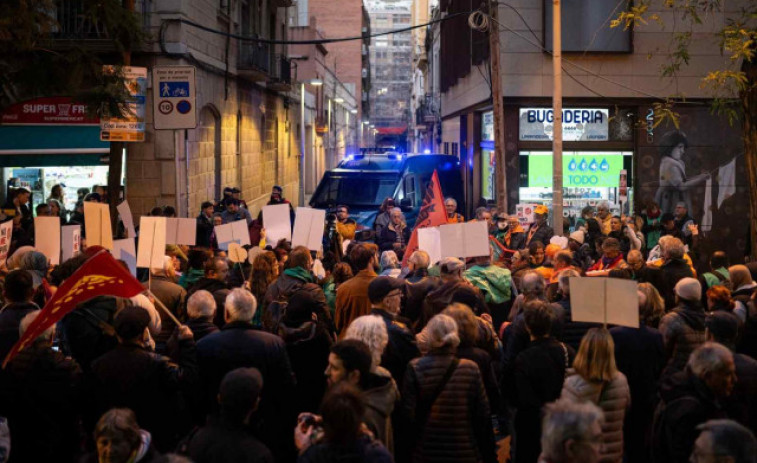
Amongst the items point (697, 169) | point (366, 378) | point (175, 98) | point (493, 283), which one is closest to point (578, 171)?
point (697, 169)

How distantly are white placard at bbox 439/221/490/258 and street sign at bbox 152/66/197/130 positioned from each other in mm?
5722

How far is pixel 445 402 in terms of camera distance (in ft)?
19.6

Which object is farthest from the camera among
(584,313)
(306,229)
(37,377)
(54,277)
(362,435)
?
(306,229)

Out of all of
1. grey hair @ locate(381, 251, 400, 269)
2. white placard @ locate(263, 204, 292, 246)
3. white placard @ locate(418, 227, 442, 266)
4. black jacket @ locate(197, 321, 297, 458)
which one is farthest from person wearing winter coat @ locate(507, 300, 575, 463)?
white placard @ locate(263, 204, 292, 246)

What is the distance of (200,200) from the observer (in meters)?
24.5

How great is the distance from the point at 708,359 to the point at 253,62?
25993 mm

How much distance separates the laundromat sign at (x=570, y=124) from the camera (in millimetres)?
22625

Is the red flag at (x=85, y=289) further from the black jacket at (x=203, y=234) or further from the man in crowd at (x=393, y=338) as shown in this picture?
the black jacket at (x=203, y=234)

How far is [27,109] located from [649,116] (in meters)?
13.8

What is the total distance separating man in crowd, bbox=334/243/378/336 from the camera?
8445mm

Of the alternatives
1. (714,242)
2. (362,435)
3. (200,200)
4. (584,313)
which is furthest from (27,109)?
(362,435)

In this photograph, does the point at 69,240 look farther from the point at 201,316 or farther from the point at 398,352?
the point at 398,352

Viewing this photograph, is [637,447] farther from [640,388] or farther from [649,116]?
[649,116]

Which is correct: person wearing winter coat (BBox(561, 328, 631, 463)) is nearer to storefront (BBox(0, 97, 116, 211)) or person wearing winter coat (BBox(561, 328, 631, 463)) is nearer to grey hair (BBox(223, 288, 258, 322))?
grey hair (BBox(223, 288, 258, 322))
